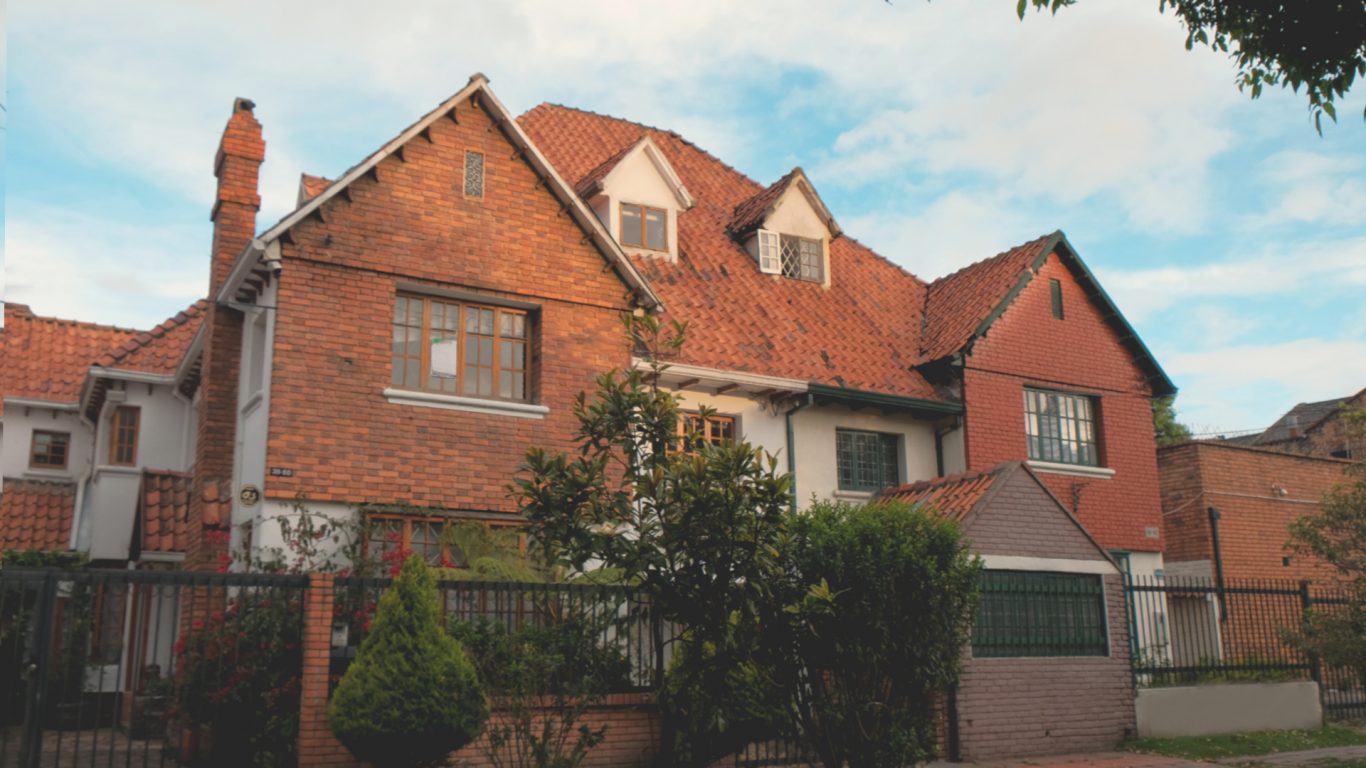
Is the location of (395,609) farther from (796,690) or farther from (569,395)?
(569,395)

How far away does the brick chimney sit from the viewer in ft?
53.3

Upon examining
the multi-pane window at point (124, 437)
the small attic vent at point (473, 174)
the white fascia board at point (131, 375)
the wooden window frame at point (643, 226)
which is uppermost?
the wooden window frame at point (643, 226)

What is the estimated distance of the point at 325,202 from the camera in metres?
15.6

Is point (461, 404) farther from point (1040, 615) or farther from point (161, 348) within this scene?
point (161, 348)

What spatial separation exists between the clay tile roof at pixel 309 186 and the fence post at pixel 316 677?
25.2ft

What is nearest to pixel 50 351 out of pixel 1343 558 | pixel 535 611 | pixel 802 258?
pixel 802 258

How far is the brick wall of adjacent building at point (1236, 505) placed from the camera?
24344 millimetres

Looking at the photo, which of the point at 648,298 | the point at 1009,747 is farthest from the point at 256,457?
the point at 1009,747

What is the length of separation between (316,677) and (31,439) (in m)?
15.0

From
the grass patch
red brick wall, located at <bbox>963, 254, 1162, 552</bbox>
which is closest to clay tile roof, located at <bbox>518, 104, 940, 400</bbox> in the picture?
red brick wall, located at <bbox>963, 254, 1162, 552</bbox>

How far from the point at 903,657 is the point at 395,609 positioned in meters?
4.82

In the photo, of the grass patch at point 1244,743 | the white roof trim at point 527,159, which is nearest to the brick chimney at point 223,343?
the white roof trim at point 527,159

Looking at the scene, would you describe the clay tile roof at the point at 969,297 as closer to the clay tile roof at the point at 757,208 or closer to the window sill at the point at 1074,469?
the window sill at the point at 1074,469

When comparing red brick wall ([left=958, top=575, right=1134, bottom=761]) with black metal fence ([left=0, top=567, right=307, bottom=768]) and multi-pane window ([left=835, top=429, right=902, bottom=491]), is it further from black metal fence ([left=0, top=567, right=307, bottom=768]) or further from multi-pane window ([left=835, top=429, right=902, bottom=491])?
black metal fence ([left=0, top=567, right=307, bottom=768])
